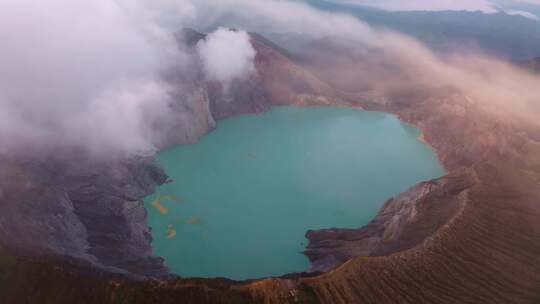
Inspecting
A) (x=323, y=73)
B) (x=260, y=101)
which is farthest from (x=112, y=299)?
(x=323, y=73)

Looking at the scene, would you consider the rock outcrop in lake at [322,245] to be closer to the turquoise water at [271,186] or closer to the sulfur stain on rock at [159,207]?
the sulfur stain on rock at [159,207]

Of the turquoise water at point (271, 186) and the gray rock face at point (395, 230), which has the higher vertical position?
the turquoise water at point (271, 186)

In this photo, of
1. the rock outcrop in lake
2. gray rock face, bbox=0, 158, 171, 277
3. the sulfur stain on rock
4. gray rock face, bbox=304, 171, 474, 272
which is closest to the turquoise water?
the sulfur stain on rock

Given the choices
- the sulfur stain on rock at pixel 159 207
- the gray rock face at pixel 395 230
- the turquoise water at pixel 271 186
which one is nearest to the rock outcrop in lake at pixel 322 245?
the gray rock face at pixel 395 230

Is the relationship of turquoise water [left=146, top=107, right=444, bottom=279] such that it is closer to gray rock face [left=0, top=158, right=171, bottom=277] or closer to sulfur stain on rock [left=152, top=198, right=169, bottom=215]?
sulfur stain on rock [left=152, top=198, right=169, bottom=215]

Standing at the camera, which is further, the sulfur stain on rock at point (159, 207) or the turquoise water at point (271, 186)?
the sulfur stain on rock at point (159, 207)

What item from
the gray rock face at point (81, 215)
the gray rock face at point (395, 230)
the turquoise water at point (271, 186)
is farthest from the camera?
the turquoise water at point (271, 186)

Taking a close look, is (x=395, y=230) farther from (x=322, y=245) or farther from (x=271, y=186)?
(x=271, y=186)

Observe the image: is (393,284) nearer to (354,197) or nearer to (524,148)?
(354,197)


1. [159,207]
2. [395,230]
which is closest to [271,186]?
[159,207]
